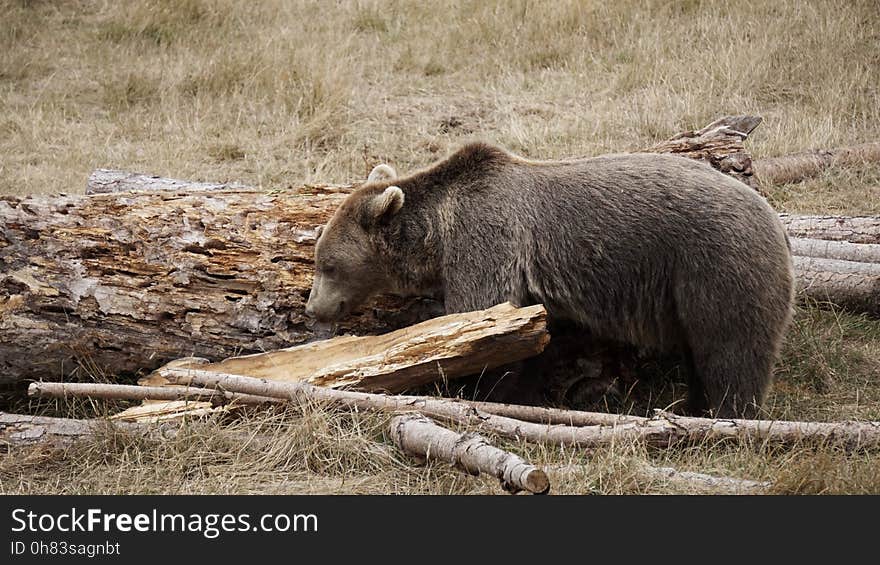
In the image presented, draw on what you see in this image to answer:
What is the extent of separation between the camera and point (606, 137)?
10.9 m

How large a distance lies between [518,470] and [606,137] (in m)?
7.24

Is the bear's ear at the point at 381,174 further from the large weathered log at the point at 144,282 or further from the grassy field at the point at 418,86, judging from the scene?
the grassy field at the point at 418,86

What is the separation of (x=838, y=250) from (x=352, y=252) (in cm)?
378

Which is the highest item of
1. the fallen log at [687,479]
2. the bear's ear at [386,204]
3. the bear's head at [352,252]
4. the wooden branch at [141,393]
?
the bear's ear at [386,204]

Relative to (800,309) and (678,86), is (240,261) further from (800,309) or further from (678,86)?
(678,86)

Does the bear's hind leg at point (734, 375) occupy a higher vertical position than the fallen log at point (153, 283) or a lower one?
lower

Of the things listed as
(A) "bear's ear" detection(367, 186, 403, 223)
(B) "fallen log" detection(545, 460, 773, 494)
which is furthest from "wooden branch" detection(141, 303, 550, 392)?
(B) "fallen log" detection(545, 460, 773, 494)

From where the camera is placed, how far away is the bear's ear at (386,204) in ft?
20.1

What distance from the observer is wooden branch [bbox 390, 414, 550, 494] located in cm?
418

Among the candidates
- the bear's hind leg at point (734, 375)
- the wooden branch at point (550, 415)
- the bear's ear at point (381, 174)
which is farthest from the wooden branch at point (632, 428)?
the bear's ear at point (381, 174)

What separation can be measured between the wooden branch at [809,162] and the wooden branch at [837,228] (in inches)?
68.8

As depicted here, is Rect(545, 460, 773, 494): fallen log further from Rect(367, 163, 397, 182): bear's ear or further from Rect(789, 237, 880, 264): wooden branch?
Rect(789, 237, 880, 264): wooden branch

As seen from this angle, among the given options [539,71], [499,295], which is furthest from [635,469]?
[539,71]

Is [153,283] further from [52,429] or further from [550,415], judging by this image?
[550,415]
